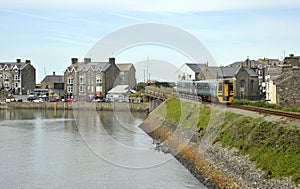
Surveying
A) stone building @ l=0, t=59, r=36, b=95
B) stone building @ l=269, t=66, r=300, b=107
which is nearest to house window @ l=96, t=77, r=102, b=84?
stone building @ l=0, t=59, r=36, b=95

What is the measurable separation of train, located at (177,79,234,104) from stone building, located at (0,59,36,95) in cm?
4984

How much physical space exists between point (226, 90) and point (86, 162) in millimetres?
14336

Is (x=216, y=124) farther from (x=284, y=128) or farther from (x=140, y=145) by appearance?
(x=284, y=128)

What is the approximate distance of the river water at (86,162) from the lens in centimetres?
2242

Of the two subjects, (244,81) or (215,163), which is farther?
(244,81)

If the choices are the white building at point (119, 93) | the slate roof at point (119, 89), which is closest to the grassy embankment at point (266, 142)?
the white building at point (119, 93)

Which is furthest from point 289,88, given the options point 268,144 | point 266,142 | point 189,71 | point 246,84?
point 189,71

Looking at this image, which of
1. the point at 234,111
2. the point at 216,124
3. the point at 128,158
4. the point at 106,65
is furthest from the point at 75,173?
the point at 106,65

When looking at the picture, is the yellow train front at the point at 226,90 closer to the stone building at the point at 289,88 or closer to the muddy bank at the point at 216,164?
the stone building at the point at 289,88

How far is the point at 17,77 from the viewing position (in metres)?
92.9

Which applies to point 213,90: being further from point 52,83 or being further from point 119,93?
point 52,83

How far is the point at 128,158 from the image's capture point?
2903 cm

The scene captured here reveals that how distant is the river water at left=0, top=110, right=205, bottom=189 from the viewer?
883 inches

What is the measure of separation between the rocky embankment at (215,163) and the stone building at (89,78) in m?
49.7
